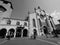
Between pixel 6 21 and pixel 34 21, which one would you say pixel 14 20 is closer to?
pixel 6 21

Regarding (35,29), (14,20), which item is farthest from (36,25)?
(14,20)

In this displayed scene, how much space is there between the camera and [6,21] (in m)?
23.9

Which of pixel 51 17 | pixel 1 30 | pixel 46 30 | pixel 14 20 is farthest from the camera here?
pixel 51 17

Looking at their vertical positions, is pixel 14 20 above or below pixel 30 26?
above

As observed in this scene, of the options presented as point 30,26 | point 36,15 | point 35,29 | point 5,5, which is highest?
point 5,5

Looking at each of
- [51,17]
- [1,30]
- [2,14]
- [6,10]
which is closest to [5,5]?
[6,10]

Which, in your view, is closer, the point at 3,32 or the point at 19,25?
the point at 3,32

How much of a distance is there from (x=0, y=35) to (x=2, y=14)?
532 inches

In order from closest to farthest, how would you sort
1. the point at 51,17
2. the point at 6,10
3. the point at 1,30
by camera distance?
1. the point at 1,30
2. the point at 6,10
3. the point at 51,17

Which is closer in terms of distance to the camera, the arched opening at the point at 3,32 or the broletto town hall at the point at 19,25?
the arched opening at the point at 3,32

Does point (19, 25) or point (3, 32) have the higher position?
point (19, 25)

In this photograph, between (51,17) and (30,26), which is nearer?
(30,26)

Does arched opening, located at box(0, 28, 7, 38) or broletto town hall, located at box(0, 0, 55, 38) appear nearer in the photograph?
arched opening, located at box(0, 28, 7, 38)

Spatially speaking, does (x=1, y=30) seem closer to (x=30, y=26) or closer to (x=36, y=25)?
(x=30, y=26)
